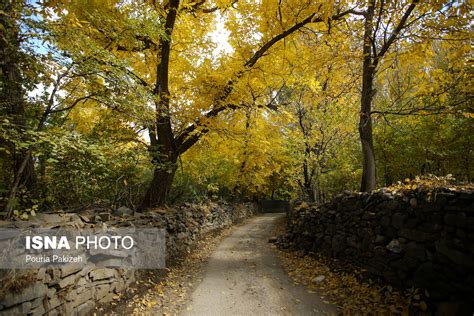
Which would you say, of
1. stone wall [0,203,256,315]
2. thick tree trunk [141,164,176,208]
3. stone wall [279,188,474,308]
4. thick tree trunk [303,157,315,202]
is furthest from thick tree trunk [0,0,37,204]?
thick tree trunk [303,157,315,202]

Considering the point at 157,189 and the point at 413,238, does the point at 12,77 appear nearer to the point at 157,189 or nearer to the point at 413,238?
the point at 157,189

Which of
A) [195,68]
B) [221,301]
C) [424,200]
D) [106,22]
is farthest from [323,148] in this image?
[106,22]

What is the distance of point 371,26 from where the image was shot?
5.98 metres

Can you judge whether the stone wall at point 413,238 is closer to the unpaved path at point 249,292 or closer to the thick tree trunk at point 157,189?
the unpaved path at point 249,292

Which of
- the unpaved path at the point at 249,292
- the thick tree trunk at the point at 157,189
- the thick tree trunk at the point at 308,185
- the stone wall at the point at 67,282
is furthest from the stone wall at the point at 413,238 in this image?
the thick tree trunk at the point at 308,185

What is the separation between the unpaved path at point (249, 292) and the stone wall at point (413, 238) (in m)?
1.31

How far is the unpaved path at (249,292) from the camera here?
4164mm

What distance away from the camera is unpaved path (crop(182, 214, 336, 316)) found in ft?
13.7

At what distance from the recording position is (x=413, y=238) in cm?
394

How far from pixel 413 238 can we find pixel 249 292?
3056mm

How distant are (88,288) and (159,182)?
3874mm

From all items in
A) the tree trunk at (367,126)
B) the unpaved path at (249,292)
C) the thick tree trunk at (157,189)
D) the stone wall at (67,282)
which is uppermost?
the tree trunk at (367,126)

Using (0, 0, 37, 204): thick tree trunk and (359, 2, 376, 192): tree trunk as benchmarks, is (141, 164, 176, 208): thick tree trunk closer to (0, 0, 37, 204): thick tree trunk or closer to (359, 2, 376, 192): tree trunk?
(0, 0, 37, 204): thick tree trunk

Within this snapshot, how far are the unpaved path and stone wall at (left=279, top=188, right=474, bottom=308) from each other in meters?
1.31
